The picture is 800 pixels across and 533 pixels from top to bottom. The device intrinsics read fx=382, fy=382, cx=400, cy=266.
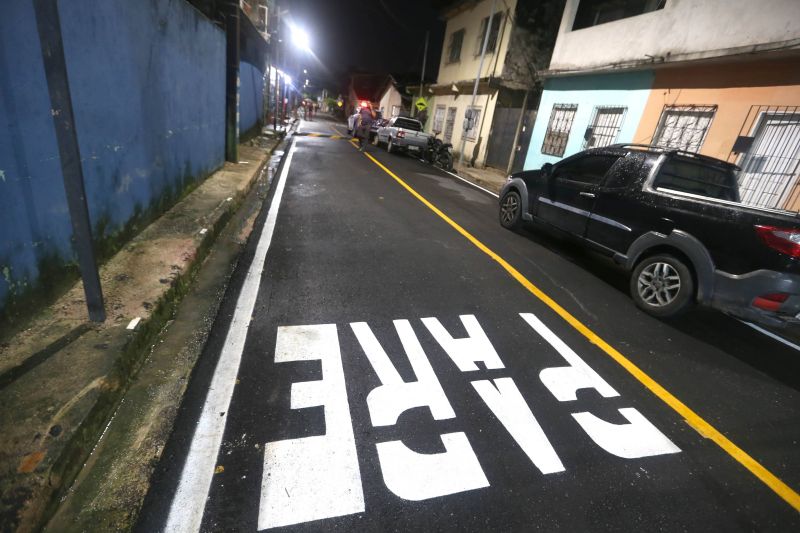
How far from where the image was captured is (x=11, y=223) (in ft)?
8.25

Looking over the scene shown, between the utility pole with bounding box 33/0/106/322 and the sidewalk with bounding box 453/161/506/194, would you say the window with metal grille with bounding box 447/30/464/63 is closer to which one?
the sidewalk with bounding box 453/161/506/194

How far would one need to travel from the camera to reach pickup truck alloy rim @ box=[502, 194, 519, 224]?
7.30m

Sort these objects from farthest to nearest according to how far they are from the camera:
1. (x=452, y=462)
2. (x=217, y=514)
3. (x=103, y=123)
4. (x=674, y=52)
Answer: (x=674, y=52) → (x=103, y=123) → (x=452, y=462) → (x=217, y=514)

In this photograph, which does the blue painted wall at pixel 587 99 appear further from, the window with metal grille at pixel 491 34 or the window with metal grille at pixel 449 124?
the window with metal grille at pixel 449 124

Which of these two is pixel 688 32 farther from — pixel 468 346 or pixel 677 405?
pixel 468 346

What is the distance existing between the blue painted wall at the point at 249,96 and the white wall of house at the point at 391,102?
21.6 meters

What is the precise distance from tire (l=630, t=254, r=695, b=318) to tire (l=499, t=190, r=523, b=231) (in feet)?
8.77

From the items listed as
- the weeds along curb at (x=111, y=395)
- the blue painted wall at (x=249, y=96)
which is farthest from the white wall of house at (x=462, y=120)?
the weeds along curb at (x=111, y=395)

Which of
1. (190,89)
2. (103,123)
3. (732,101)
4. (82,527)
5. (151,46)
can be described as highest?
(732,101)

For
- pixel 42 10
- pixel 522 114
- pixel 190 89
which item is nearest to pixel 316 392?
pixel 42 10

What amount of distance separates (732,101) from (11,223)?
38.8 feet

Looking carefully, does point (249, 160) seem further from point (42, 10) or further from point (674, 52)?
point (674, 52)

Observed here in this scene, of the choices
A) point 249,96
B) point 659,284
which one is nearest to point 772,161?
point 659,284

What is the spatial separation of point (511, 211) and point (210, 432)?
6416mm
